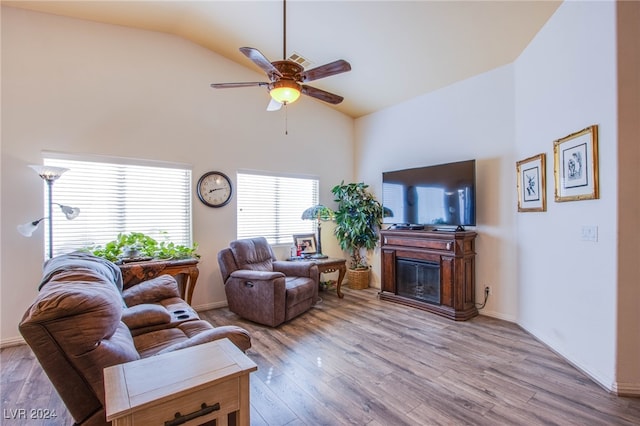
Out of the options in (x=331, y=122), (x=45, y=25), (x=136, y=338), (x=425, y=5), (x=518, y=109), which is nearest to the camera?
(x=136, y=338)

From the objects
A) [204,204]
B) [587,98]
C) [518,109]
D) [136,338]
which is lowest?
[136,338]

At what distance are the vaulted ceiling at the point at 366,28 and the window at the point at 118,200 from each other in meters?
1.58

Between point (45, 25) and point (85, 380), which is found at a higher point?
point (45, 25)

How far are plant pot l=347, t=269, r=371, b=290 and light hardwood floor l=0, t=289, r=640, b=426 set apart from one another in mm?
1642

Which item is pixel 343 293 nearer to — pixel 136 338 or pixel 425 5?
pixel 136 338

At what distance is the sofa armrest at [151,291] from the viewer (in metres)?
2.63

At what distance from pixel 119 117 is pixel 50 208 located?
1224mm

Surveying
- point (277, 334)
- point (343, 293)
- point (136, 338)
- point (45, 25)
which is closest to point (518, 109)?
point (343, 293)

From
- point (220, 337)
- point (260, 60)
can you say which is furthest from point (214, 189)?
point (220, 337)

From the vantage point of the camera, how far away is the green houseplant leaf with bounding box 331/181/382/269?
16.2ft

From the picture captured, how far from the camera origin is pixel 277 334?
3.25 m

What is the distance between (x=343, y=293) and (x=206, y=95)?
365cm

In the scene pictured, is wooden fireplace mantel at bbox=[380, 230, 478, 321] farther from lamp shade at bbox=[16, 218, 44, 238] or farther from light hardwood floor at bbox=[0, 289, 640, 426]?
lamp shade at bbox=[16, 218, 44, 238]

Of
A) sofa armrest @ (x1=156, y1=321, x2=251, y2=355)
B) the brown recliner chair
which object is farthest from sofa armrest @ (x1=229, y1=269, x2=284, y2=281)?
sofa armrest @ (x1=156, y1=321, x2=251, y2=355)
